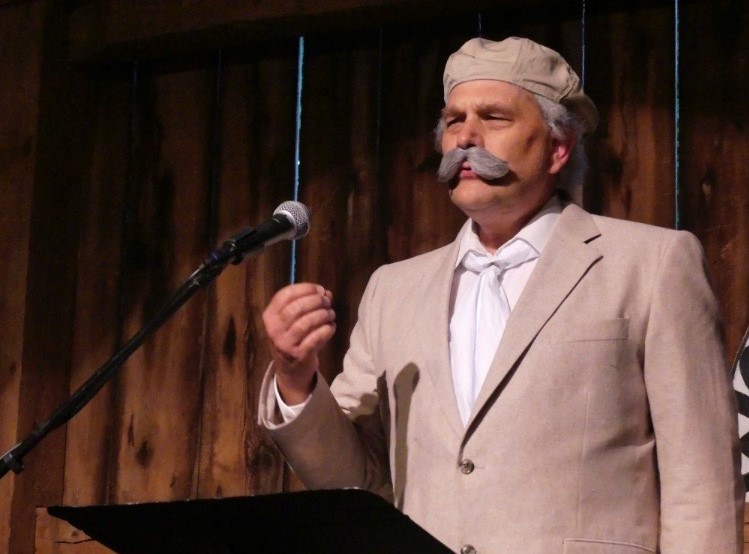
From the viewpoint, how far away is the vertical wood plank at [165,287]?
11.3ft

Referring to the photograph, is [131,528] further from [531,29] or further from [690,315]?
[531,29]

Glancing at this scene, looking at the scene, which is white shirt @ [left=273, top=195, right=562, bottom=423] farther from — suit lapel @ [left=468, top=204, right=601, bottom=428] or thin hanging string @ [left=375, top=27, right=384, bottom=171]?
thin hanging string @ [left=375, top=27, right=384, bottom=171]

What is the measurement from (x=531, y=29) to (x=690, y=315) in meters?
1.38

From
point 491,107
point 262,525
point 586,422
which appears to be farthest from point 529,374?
point 262,525

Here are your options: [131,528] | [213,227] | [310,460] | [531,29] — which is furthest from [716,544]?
[213,227]

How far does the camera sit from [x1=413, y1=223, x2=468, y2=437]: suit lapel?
211 centimetres

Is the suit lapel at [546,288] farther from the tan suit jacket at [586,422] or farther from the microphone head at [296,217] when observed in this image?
the microphone head at [296,217]

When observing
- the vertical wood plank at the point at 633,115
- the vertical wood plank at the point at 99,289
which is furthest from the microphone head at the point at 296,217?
the vertical wood plank at the point at 99,289

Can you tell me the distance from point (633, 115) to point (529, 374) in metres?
1.21

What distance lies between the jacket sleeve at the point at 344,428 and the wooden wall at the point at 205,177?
0.86m

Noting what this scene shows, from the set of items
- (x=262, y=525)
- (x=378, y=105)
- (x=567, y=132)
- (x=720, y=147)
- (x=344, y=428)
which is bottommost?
(x=262, y=525)

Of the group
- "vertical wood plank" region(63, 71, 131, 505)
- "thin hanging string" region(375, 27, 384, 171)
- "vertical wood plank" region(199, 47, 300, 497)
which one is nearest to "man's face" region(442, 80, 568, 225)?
"thin hanging string" region(375, 27, 384, 171)

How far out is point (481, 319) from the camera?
7.21 feet

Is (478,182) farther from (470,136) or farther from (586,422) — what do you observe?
(586,422)
